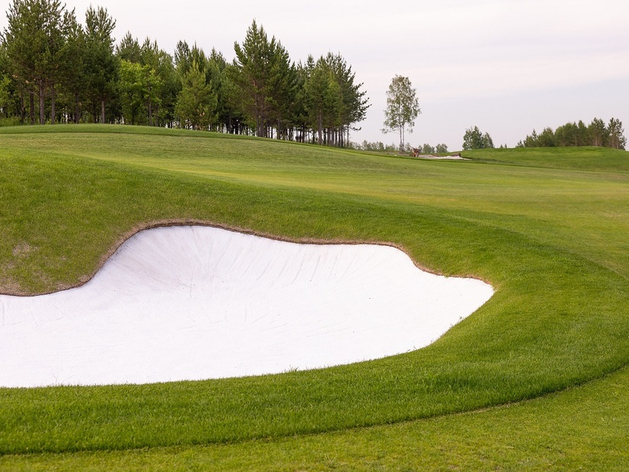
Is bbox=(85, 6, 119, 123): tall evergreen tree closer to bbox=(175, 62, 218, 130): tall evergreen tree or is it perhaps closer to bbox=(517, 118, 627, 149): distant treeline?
bbox=(175, 62, 218, 130): tall evergreen tree

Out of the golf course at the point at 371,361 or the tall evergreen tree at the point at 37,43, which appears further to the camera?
the tall evergreen tree at the point at 37,43

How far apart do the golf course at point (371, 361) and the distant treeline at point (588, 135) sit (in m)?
116

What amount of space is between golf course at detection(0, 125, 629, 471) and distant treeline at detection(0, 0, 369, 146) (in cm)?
5241

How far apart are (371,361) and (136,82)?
73222 millimetres

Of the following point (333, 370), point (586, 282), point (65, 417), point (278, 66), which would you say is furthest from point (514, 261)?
point (278, 66)

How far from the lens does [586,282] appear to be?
12875 millimetres

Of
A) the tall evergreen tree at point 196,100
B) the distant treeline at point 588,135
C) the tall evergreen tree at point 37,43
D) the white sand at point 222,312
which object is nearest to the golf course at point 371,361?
the white sand at point 222,312

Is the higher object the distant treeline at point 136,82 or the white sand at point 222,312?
the distant treeline at point 136,82

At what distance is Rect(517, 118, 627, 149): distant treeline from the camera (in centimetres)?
12900

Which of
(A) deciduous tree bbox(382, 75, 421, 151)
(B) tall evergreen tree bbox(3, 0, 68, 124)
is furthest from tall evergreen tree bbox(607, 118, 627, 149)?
(B) tall evergreen tree bbox(3, 0, 68, 124)

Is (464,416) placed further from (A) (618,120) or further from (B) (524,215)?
(A) (618,120)

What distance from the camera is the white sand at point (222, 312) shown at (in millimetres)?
10898

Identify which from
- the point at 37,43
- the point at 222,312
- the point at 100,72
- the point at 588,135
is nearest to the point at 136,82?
the point at 100,72

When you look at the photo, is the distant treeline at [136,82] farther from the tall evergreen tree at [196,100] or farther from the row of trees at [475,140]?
the row of trees at [475,140]
